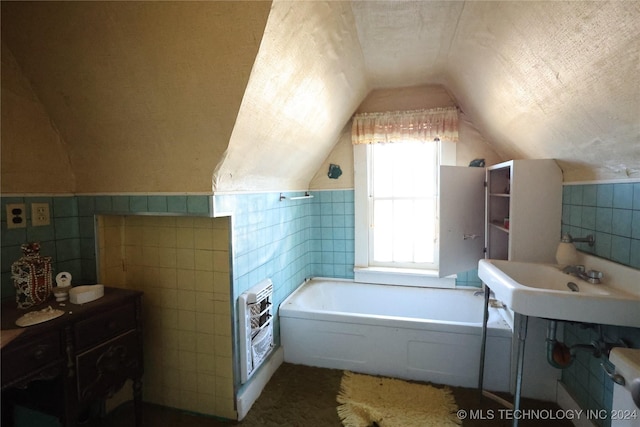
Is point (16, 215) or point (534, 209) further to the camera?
point (534, 209)

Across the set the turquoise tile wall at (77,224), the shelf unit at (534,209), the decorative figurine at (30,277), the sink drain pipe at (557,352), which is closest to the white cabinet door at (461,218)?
the shelf unit at (534,209)

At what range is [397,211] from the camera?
2.92 meters

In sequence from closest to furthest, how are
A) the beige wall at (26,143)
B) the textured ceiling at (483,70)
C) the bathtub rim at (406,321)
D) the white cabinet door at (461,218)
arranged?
1. the textured ceiling at (483,70)
2. the beige wall at (26,143)
3. the bathtub rim at (406,321)
4. the white cabinet door at (461,218)

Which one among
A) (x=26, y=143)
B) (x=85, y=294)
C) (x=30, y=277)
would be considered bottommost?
(x=85, y=294)

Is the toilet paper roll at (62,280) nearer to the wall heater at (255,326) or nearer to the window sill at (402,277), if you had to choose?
the wall heater at (255,326)

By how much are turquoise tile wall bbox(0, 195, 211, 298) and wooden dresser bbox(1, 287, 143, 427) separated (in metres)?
0.30

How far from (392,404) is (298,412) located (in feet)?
2.00

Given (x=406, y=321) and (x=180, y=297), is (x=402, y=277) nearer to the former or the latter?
(x=406, y=321)

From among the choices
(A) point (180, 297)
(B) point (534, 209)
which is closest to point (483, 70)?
(B) point (534, 209)

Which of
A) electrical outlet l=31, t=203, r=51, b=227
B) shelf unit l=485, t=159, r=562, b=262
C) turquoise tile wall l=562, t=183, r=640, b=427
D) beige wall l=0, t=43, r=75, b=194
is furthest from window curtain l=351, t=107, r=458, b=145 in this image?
electrical outlet l=31, t=203, r=51, b=227

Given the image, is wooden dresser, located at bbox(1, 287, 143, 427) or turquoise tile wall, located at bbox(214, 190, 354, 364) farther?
turquoise tile wall, located at bbox(214, 190, 354, 364)

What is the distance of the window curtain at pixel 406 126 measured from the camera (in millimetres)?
2590

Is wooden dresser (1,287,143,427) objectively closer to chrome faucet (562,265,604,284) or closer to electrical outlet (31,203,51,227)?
electrical outlet (31,203,51,227)

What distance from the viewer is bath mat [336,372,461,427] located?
1.74 meters
